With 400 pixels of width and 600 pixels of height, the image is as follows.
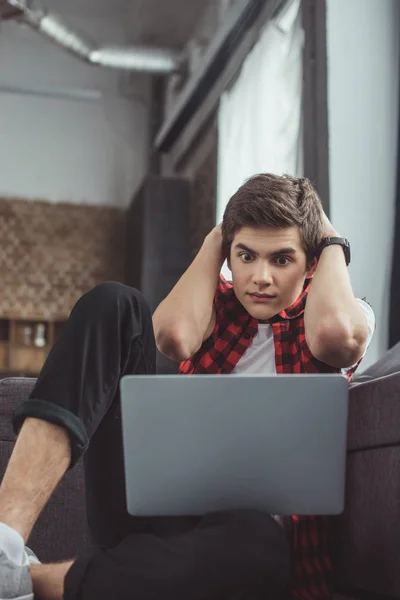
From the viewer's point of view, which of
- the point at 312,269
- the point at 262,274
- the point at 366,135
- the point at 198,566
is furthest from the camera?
the point at 366,135

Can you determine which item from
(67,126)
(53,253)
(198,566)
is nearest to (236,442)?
(198,566)

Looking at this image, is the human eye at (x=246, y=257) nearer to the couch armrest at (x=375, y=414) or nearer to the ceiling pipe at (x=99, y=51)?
the couch armrest at (x=375, y=414)

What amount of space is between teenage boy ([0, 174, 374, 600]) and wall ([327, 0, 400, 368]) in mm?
1560

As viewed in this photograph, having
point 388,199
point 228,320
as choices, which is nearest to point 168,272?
point 388,199

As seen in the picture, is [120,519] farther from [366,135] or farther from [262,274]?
[366,135]

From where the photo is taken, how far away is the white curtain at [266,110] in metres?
3.92

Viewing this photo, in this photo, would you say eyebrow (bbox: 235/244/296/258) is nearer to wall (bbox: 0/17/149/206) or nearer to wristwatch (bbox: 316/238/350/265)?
wristwatch (bbox: 316/238/350/265)

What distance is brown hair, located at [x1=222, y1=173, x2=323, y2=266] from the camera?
1554mm

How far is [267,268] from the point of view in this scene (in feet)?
5.04

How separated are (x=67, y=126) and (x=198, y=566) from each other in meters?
5.95

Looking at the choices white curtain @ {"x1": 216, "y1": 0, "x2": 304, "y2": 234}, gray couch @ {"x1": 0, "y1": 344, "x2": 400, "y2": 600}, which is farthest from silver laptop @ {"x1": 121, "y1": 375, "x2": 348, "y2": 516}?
white curtain @ {"x1": 216, "y1": 0, "x2": 304, "y2": 234}

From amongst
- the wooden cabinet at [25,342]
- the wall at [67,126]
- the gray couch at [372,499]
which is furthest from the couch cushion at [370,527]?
the wall at [67,126]

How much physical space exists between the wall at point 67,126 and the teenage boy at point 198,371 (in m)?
5.06

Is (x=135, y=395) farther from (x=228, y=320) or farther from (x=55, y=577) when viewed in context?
(x=228, y=320)
